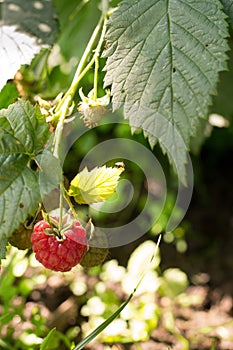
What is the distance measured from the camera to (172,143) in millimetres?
766

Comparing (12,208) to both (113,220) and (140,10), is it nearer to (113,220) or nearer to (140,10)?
(140,10)

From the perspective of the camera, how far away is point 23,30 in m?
1.09

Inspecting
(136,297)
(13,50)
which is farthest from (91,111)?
(136,297)

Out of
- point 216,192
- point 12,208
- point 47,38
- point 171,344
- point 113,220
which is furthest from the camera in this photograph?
point 216,192

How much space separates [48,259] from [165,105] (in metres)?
0.24

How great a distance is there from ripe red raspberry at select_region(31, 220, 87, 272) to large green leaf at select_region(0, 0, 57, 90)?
0.25 metres

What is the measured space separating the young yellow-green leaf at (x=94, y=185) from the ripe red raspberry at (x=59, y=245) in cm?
3

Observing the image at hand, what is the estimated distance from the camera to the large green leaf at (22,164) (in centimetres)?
70

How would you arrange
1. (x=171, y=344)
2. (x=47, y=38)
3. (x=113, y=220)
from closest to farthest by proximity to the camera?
(x=47, y=38), (x=171, y=344), (x=113, y=220)

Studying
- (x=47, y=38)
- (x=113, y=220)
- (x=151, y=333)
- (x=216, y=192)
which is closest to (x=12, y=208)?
(x=47, y=38)

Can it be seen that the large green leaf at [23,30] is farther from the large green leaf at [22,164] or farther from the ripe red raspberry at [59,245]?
the ripe red raspberry at [59,245]

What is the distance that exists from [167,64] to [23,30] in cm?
37

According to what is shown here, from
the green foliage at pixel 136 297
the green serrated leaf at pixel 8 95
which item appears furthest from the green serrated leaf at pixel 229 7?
the green foliage at pixel 136 297

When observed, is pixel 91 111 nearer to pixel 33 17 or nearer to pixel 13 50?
pixel 13 50
